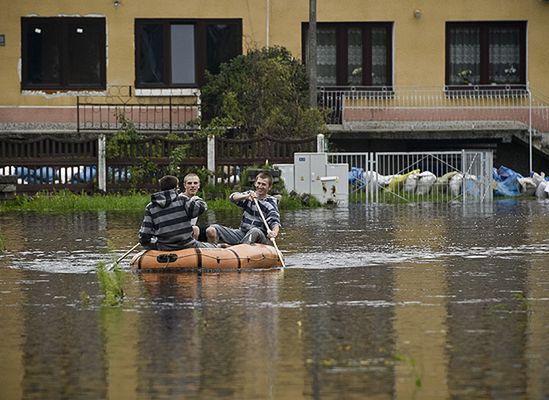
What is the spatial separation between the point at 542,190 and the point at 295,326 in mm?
28719

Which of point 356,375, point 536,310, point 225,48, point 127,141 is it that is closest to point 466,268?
point 536,310

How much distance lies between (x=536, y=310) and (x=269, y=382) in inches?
189

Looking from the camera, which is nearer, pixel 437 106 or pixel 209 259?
pixel 209 259

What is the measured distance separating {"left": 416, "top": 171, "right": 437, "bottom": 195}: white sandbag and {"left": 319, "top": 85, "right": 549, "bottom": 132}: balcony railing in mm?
5846

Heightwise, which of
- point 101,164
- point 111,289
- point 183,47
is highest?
point 183,47

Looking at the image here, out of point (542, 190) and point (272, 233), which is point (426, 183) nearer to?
point (542, 190)

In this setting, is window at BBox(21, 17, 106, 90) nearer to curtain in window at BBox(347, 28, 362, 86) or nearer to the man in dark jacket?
curtain in window at BBox(347, 28, 362, 86)

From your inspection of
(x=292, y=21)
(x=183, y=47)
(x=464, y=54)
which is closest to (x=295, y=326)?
(x=292, y=21)

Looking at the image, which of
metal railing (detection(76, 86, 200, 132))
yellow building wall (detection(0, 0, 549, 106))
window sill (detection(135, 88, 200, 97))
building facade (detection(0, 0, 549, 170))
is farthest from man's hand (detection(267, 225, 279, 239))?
yellow building wall (detection(0, 0, 549, 106))

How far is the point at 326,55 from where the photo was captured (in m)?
48.3

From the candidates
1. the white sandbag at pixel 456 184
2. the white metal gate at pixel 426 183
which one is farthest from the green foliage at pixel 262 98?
the white sandbag at pixel 456 184

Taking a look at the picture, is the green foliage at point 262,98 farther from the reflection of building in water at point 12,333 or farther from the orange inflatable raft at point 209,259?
the reflection of building in water at point 12,333

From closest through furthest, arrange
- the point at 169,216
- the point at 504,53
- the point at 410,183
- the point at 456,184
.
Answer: the point at 169,216 < the point at 456,184 < the point at 410,183 < the point at 504,53

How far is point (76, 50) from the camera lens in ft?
156
